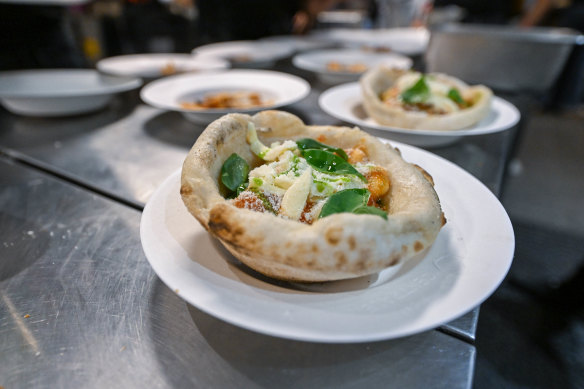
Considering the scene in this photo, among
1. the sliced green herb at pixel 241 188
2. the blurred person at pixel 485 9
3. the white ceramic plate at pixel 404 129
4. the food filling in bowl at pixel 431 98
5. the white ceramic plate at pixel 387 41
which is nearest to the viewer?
the sliced green herb at pixel 241 188

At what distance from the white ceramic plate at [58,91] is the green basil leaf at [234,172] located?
A: 164 cm

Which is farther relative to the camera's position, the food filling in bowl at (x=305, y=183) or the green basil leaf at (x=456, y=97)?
the green basil leaf at (x=456, y=97)

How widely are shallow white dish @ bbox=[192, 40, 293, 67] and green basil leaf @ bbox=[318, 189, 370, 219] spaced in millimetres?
3058

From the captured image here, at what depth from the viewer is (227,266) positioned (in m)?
0.91

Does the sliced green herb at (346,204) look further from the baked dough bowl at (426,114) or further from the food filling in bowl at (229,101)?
the food filling in bowl at (229,101)

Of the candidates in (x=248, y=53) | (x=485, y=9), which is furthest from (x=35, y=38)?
(x=485, y=9)

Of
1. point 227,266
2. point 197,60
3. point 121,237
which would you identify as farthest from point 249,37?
point 227,266

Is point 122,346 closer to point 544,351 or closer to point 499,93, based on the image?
point 544,351

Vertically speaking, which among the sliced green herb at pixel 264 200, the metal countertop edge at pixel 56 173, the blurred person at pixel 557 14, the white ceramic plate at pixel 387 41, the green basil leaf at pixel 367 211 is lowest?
the metal countertop edge at pixel 56 173

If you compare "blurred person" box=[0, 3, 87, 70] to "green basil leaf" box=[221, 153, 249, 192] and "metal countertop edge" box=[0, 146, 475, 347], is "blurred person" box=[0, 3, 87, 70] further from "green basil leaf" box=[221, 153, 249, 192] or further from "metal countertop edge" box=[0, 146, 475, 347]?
"green basil leaf" box=[221, 153, 249, 192]

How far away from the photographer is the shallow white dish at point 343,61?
3203mm

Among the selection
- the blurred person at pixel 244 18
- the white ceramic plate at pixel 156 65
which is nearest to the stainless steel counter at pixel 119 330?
the white ceramic plate at pixel 156 65

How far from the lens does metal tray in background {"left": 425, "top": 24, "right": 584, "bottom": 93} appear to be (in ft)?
9.43

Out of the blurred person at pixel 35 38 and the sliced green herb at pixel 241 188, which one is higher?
the blurred person at pixel 35 38
